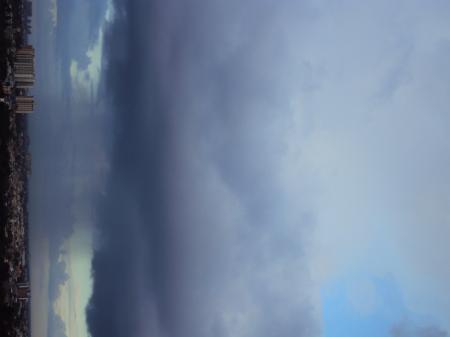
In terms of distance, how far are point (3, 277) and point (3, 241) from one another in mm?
11963

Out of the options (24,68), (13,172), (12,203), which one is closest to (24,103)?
(24,68)

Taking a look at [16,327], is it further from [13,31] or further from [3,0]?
[3,0]

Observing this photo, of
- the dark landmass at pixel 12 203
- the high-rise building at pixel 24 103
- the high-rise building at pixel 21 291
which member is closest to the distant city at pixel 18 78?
the high-rise building at pixel 24 103

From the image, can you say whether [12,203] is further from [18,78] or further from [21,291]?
[18,78]

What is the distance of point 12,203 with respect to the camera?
169 meters

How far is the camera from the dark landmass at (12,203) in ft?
499

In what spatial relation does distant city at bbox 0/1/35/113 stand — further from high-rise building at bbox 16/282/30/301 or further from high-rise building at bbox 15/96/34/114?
high-rise building at bbox 16/282/30/301

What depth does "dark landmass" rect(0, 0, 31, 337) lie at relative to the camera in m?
152

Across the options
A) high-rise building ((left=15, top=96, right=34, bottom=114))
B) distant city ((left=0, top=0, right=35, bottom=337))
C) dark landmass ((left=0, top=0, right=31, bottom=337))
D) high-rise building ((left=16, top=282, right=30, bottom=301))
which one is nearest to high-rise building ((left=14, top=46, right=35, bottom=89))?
distant city ((left=0, top=0, right=35, bottom=337))

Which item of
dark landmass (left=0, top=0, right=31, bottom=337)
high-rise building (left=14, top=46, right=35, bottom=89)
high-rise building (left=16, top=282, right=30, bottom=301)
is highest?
high-rise building (left=14, top=46, right=35, bottom=89)

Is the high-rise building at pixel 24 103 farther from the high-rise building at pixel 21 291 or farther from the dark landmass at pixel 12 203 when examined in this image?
the high-rise building at pixel 21 291

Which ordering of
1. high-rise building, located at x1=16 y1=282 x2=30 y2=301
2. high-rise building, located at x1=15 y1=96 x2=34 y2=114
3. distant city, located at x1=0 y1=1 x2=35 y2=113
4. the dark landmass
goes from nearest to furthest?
the dark landmass < high-rise building, located at x1=16 y1=282 x2=30 y2=301 < distant city, located at x1=0 y1=1 x2=35 y2=113 < high-rise building, located at x1=15 y1=96 x2=34 y2=114

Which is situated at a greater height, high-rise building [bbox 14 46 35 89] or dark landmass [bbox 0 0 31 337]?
high-rise building [bbox 14 46 35 89]

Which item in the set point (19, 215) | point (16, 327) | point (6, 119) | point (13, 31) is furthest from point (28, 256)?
point (13, 31)
